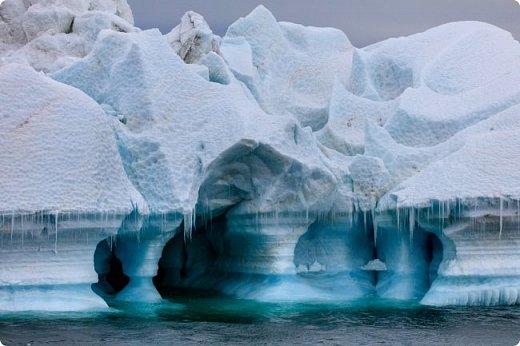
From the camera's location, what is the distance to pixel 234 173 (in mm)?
18938

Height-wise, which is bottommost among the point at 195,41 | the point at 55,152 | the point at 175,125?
the point at 55,152

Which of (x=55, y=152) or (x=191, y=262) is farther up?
(x=55, y=152)

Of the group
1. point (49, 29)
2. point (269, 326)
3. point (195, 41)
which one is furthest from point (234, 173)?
point (49, 29)

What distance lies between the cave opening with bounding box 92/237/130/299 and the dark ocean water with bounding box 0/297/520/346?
90.0 inches

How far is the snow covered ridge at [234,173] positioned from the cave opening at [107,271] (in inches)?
2.9

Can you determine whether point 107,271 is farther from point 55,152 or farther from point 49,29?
point 49,29

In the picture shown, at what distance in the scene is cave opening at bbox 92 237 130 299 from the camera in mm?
19562

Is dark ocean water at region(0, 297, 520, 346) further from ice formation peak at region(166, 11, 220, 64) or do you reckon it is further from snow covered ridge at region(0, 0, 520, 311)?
ice formation peak at region(166, 11, 220, 64)

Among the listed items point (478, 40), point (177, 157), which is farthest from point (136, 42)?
point (478, 40)

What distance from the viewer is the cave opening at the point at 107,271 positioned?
64.2ft

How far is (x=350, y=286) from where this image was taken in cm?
2006

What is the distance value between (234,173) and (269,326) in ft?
14.1

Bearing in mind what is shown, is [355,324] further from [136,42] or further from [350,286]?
[136,42]

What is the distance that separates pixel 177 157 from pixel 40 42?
5.73m
